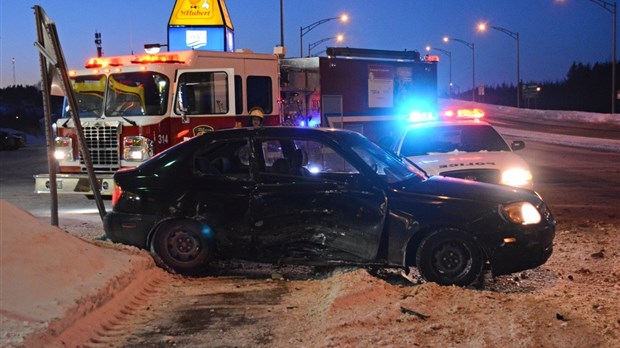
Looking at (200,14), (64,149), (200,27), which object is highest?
(200,14)

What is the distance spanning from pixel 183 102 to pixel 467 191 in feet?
18.8

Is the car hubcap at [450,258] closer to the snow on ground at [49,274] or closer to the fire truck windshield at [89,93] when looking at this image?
the snow on ground at [49,274]

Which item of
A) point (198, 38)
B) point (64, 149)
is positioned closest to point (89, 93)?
point (64, 149)

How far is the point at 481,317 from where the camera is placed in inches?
195

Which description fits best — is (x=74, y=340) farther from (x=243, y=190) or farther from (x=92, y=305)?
(x=243, y=190)

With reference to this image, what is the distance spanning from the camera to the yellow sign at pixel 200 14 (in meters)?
15.2

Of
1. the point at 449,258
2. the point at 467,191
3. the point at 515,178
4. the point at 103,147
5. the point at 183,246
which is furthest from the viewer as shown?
the point at 103,147

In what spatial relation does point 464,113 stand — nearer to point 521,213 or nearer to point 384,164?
point 384,164

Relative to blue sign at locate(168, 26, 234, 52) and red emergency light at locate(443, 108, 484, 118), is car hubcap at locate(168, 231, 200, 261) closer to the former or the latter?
red emergency light at locate(443, 108, 484, 118)

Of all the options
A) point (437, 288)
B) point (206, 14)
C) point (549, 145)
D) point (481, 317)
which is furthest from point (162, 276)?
point (549, 145)

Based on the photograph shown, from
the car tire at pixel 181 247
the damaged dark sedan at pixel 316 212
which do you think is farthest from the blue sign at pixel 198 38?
the car tire at pixel 181 247

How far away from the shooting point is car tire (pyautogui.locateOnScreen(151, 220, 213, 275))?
6.62 m

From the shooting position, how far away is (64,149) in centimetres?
1120

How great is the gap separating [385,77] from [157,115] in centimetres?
572
